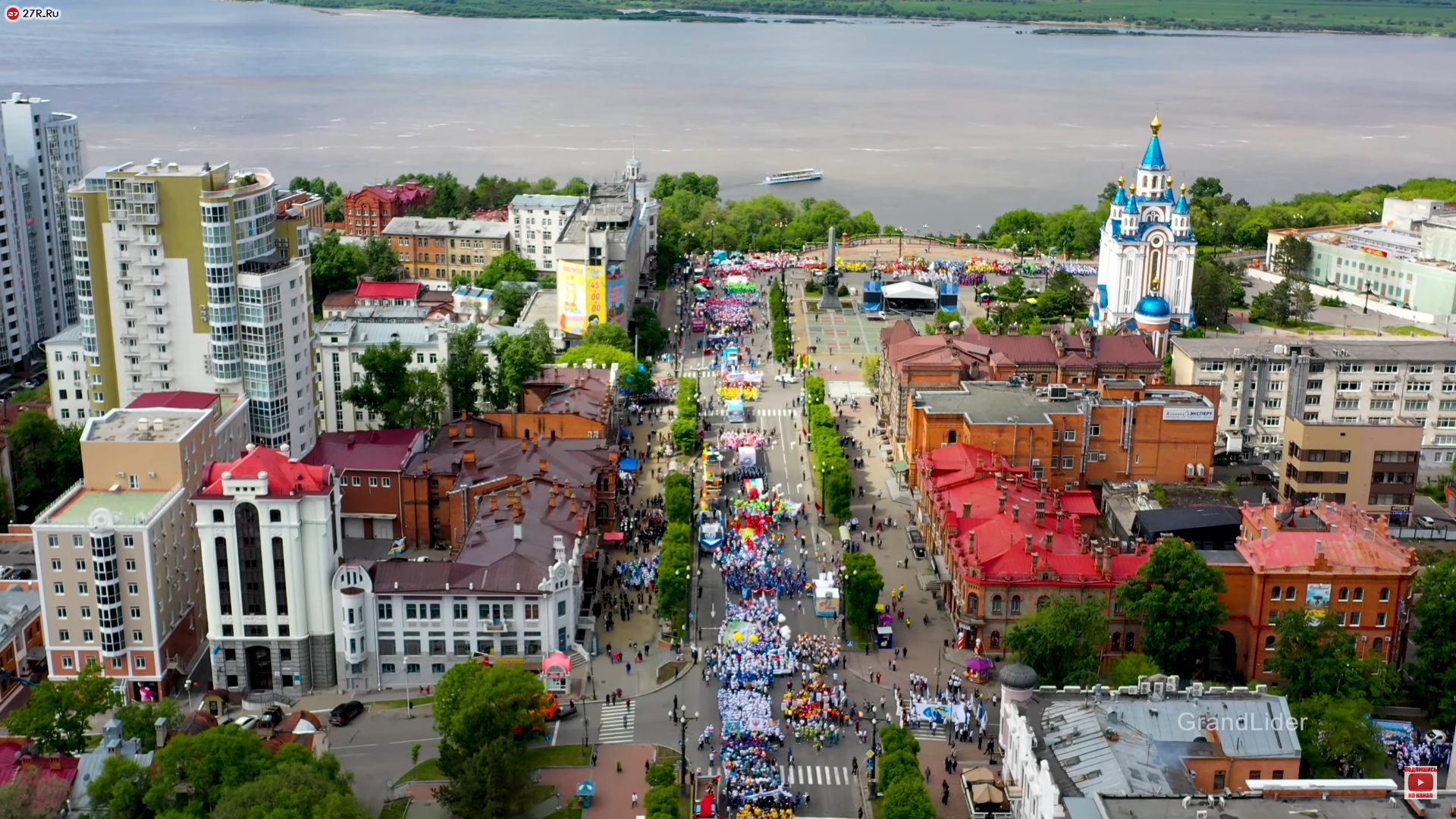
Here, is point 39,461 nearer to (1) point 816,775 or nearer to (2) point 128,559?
(2) point 128,559

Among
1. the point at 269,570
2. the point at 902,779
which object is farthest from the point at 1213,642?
the point at 269,570

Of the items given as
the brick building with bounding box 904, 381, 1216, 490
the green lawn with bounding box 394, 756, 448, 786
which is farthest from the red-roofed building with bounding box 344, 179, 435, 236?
the green lawn with bounding box 394, 756, 448, 786

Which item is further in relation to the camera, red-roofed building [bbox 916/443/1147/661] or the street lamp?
red-roofed building [bbox 916/443/1147/661]

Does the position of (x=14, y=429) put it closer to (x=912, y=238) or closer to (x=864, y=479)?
(x=864, y=479)

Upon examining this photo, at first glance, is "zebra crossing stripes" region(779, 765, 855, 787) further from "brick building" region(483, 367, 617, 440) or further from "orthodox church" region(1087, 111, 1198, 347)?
"orthodox church" region(1087, 111, 1198, 347)

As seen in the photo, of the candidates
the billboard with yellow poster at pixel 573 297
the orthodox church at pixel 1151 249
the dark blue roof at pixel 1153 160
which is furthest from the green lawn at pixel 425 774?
the dark blue roof at pixel 1153 160

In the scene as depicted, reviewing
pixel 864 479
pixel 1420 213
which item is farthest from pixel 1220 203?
pixel 864 479
